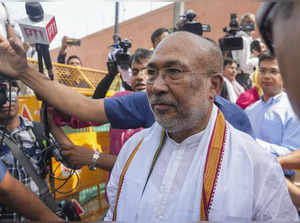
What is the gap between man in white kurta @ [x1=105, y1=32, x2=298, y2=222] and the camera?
114cm

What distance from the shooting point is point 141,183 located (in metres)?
1.30

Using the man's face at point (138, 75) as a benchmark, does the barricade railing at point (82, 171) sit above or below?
below

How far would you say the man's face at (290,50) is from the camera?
348 mm

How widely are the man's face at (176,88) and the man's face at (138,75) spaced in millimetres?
971

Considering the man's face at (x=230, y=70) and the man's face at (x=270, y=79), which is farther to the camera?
the man's face at (x=230, y=70)

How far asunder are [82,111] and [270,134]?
1649mm

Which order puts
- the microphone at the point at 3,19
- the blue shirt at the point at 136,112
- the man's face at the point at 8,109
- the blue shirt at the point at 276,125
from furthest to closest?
the blue shirt at the point at 276,125 → the man's face at the point at 8,109 → the blue shirt at the point at 136,112 → the microphone at the point at 3,19

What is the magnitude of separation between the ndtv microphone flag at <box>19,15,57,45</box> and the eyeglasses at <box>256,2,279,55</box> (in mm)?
978

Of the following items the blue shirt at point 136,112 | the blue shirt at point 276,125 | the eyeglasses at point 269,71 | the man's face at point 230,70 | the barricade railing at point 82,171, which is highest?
the eyeglasses at point 269,71

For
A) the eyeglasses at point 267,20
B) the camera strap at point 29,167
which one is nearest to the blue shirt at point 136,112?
the camera strap at point 29,167

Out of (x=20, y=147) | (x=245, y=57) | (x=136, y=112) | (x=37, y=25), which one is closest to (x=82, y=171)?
(x=20, y=147)

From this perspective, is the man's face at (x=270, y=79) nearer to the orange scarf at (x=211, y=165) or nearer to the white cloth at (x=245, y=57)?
the white cloth at (x=245, y=57)

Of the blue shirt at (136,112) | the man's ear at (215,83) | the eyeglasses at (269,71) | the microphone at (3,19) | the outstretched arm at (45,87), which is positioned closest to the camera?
the microphone at (3,19)

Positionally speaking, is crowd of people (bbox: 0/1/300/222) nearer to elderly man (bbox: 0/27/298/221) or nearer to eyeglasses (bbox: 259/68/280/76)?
elderly man (bbox: 0/27/298/221)
